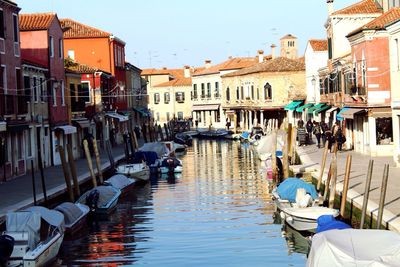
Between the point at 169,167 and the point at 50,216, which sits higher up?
the point at 50,216

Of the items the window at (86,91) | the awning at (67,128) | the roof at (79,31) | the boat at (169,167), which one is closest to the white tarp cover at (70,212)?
the awning at (67,128)

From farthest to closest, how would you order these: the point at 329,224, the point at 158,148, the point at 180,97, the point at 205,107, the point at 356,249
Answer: the point at 180,97 → the point at 205,107 → the point at 158,148 → the point at 329,224 → the point at 356,249

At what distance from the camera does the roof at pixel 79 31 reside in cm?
5981

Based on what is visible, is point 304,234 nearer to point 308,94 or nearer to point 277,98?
point 308,94

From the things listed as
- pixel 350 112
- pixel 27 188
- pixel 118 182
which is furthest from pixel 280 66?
pixel 27 188

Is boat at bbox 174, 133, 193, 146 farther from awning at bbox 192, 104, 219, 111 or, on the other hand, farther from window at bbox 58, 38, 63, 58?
window at bbox 58, 38, 63, 58

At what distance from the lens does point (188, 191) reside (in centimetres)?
3366

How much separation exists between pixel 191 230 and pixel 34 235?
576 centimetres

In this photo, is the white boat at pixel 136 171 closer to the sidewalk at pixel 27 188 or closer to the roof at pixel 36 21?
the sidewalk at pixel 27 188

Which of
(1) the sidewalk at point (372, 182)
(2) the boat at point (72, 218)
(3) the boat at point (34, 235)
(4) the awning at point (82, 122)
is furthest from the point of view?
(4) the awning at point (82, 122)

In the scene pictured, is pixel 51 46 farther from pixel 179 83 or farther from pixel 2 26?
pixel 179 83

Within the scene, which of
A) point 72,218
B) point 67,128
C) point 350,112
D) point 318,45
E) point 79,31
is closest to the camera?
point 72,218

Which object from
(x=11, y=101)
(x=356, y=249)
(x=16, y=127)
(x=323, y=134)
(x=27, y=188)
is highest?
(x=11, y=101)

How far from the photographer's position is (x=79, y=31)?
6050 cm
